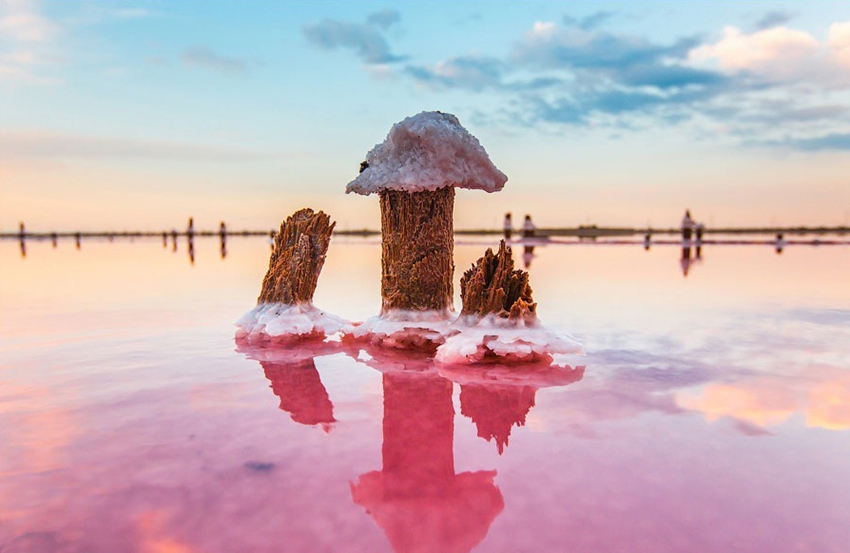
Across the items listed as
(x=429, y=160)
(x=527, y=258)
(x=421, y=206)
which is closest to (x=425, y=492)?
(x=421, y=206)

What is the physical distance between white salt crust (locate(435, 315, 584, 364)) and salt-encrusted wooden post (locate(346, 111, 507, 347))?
2.25 ft

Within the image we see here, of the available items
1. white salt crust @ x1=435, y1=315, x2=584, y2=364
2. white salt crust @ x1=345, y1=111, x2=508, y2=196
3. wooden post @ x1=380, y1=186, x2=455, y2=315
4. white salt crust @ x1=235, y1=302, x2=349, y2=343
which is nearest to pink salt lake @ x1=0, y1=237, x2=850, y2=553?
white salt crust @ x1=435, y1=315, x2=584, y2=364

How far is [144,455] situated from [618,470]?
8.23 feet

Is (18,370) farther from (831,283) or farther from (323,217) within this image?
(831,283)

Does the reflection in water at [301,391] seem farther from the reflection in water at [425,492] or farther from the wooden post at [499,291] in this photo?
the wooden post at [499,291]

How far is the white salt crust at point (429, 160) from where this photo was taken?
224 inches

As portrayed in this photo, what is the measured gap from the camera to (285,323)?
240 inches

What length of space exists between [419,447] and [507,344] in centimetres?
210

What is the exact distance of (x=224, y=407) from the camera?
12.1 ft

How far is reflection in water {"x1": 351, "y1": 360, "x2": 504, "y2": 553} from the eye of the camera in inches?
82.5

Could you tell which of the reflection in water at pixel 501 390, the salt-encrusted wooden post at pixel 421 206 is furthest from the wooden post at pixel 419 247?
the reflection in water at pixel 501 390

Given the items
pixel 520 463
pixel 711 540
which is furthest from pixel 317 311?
pixel 711 540

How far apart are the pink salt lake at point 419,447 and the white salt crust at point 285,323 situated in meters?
0.37

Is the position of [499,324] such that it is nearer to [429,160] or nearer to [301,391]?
[429,160]
